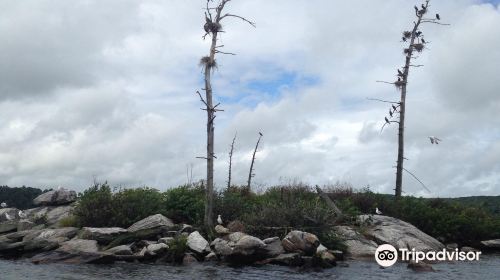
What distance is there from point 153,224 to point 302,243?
6503 mm

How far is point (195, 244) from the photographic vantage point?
18.5 m

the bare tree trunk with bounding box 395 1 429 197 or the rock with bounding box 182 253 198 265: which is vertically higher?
the bare tree trunk with bounding box 395 1 429 197

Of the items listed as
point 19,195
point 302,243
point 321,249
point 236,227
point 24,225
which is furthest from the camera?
point 19,195

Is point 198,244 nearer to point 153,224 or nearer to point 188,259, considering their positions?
point 188,259

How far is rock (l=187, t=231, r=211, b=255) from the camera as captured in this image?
18.3m

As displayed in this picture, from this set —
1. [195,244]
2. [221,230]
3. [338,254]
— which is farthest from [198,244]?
[338,254]

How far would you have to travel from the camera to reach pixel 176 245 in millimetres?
18344

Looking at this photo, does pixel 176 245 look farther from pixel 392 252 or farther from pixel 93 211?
pixel 392 252

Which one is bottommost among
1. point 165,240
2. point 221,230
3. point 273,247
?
point 273,247

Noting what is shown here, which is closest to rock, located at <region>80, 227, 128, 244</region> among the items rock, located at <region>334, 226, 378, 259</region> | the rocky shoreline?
the rocky shoreline

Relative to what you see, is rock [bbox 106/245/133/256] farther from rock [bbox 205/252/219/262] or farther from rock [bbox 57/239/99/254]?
rock [bbox 205/252/219/262]

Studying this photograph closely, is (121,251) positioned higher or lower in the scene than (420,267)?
higher

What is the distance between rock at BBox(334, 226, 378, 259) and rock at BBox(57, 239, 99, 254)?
914 cm

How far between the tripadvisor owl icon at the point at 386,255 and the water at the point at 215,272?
1.55ft
